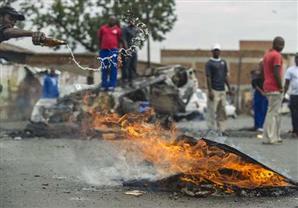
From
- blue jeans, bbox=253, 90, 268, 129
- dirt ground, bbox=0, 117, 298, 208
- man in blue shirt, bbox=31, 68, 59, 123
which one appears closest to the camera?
dirt ground, bbox=0, 117, 298, 208

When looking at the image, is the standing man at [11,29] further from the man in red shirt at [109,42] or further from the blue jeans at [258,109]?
the blue jeans at [258,109]

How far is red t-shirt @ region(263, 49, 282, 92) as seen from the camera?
→ 1105 centimetres

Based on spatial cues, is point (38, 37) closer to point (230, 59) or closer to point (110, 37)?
point (110, 37)

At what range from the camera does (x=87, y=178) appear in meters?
7.24

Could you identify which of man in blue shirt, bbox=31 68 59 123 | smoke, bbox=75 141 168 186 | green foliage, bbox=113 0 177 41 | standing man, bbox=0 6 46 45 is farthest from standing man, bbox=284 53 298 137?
green foliage, bbox=113 0 177 41

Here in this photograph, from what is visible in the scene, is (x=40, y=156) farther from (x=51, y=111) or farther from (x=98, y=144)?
(x=51, y=111)

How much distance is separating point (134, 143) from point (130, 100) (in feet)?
28.4

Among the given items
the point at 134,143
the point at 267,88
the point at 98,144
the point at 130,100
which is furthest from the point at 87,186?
the point at 130,100

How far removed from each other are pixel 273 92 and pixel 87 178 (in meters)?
5.04

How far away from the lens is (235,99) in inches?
1772

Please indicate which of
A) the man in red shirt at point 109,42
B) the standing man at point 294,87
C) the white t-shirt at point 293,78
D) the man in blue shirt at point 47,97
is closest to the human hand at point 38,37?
the man in red shirt at point 109,42

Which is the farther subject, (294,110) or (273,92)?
(294,110)

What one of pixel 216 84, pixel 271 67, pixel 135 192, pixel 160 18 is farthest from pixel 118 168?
pixel 160 18

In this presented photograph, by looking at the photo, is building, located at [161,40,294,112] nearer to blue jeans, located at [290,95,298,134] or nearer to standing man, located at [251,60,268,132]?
standing man, located at [251,60,268,132]
